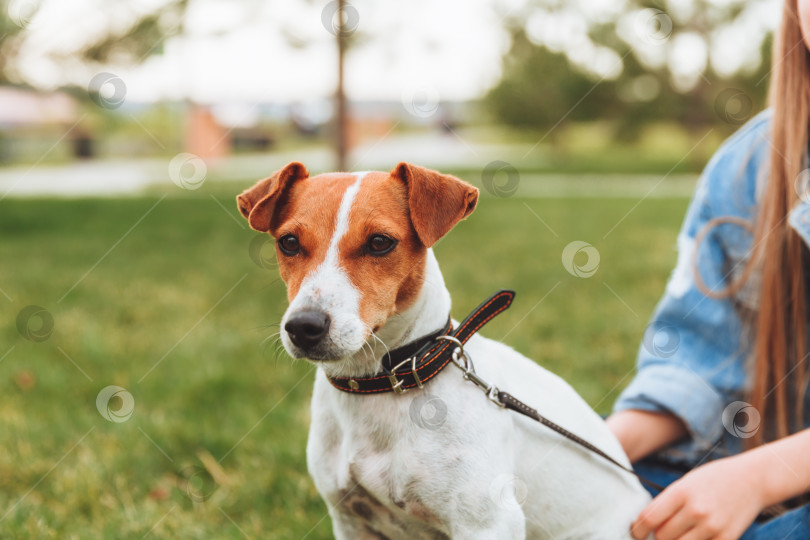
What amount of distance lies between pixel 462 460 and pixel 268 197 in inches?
33.7

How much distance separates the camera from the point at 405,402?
1.97 metres

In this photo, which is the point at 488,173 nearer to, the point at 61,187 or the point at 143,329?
the point at 61,187

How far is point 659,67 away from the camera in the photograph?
79.8 ft

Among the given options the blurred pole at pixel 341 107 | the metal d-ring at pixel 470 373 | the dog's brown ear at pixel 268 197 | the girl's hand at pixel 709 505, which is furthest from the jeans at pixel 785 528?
the blurred pole at pixel 341 107

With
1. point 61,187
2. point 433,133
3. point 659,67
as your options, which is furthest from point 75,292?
point 433,133

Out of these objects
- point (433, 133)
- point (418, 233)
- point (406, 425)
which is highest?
point (418, 233)

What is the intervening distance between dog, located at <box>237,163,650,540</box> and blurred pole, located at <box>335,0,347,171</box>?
5.46 m

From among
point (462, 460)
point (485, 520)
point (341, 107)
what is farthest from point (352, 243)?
point (341, 107)

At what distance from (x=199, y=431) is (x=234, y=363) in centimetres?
99

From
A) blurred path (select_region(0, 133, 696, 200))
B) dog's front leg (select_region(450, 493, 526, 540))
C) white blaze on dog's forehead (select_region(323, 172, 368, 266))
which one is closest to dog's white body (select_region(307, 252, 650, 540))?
dog's front leg (select_region(450, 493, 526, 540))

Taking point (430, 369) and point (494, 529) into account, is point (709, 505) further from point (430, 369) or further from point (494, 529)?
point (430, 369)

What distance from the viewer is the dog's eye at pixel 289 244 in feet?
6.56

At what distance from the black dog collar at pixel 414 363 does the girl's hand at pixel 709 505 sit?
73 centimetres

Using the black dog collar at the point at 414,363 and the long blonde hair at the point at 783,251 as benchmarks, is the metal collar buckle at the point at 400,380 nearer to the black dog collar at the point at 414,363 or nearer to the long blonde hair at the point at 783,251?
the black dog collar at the point at 414,363
